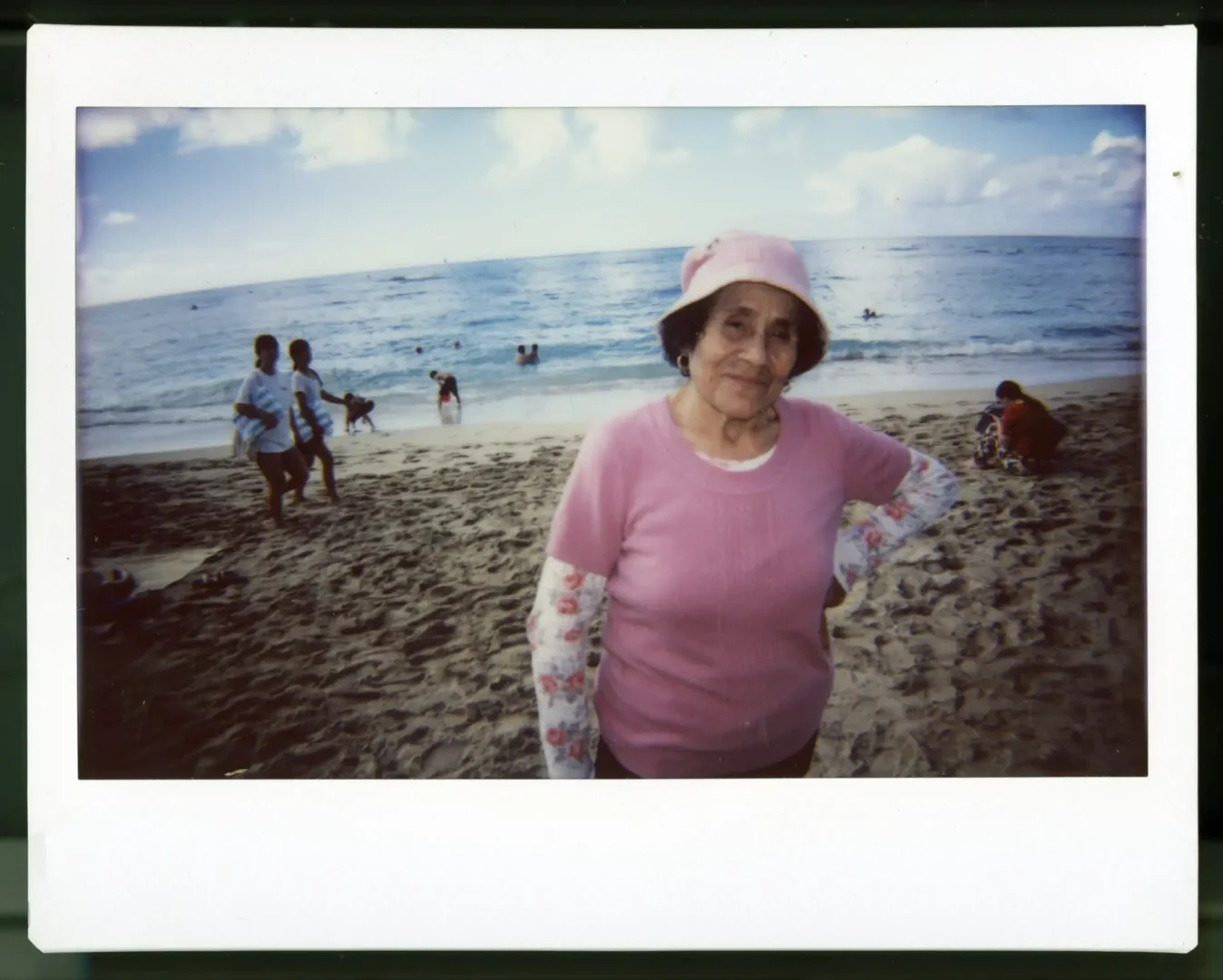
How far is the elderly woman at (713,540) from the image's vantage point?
139 centimetres

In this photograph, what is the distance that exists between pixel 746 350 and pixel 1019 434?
455 mm

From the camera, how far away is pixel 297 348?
1.44m

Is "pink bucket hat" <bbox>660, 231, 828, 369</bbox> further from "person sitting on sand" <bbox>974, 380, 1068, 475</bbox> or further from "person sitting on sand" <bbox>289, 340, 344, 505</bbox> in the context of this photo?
"person sitting on sand" <bbox>289, 340, 344, 505</bbox>

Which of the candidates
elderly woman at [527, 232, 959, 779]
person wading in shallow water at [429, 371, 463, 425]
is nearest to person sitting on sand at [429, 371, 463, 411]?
person wading in shallow water at [429, 371, 463, 425]

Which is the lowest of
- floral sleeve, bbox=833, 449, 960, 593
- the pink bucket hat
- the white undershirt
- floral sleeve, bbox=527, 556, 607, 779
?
floral sleeve, bbox=527, 556, 607, 779

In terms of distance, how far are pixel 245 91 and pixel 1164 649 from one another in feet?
5.53

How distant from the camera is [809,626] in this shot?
1.42m

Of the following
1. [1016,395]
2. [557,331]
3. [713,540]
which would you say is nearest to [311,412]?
[557,331]

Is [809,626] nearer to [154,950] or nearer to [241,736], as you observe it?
[241,736]

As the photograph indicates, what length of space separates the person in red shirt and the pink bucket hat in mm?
304

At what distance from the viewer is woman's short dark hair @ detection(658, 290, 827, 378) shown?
140 centimetres

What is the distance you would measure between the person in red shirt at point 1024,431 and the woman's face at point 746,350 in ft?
1.14

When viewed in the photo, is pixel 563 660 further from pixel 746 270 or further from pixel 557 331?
pixel 746 270

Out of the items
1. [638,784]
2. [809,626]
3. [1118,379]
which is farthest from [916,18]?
[638,784]
